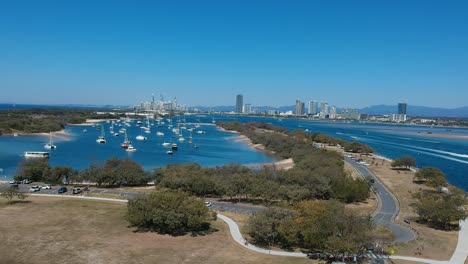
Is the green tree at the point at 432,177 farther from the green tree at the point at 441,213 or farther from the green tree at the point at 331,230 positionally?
the green tree at the point at 331,230

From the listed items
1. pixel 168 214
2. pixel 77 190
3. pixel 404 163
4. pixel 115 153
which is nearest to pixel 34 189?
pixel 77 190

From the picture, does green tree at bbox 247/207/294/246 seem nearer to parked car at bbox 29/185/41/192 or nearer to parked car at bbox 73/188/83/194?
parked car at bbox 73/188/83/194

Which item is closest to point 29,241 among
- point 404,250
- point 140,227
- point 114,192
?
point 140,227

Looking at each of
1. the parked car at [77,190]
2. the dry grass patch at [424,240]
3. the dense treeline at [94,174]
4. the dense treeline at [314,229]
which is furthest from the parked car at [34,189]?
the dry grass patch at [424,240]

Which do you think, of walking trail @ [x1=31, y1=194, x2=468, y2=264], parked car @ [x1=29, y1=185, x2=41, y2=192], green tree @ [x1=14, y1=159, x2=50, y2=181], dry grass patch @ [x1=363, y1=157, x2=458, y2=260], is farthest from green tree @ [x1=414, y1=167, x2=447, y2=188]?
green tree @ [x1=14, y1=159, x2=50, y2=181]

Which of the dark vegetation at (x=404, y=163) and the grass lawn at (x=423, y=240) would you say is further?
the dark vegetation at (x=404, y=163)

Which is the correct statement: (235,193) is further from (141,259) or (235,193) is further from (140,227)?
(141,259)
